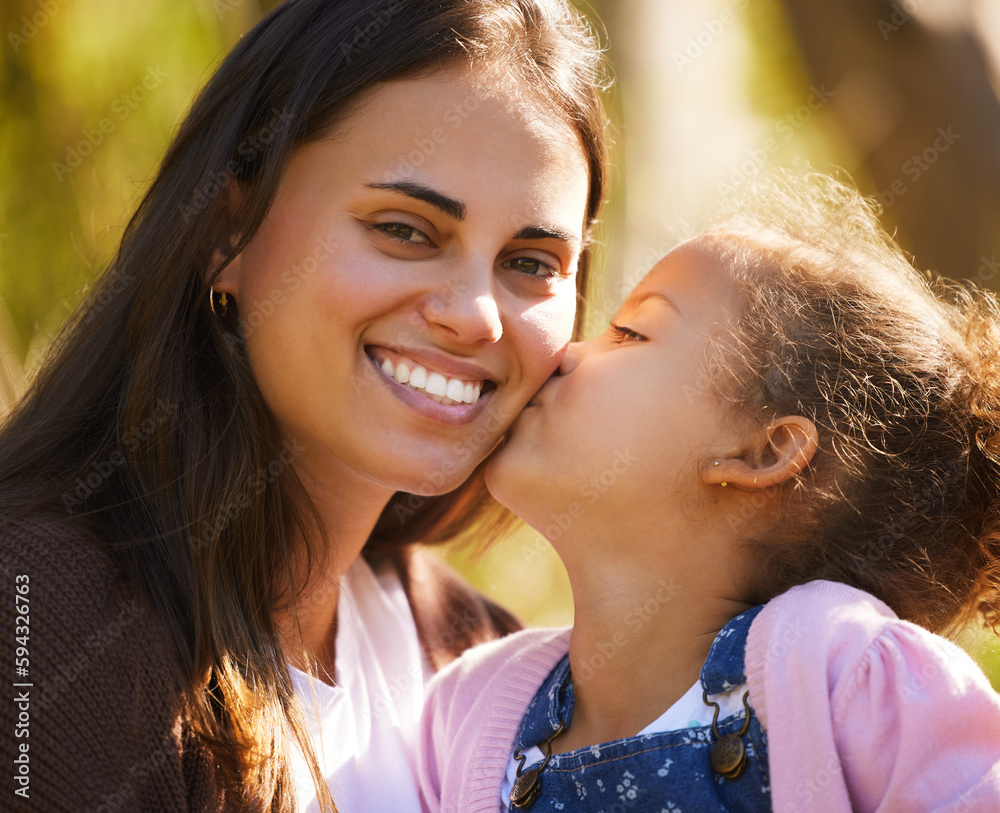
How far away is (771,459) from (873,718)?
567mm

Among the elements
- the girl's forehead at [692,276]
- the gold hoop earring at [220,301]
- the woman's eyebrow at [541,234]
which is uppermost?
the woman's eyebrow at [541,234]

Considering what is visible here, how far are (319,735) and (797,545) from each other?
1097 mm

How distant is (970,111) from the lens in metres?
2.92

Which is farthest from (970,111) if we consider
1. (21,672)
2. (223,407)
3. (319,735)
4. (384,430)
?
(21,672)

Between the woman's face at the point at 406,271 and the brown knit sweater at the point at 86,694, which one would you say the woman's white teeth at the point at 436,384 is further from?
the brown knit sweater at the point at 86,694

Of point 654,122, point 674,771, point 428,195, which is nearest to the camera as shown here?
point 674,771

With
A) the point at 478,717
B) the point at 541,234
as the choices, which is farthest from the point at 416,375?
the point at 478,717

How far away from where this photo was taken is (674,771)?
5.46 feet

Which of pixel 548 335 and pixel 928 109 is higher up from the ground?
pixel 928 109

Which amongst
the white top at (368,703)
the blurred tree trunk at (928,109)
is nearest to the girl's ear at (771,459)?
the white top at (368,703)

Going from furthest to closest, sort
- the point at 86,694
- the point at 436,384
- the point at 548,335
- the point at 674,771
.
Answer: the point at 548,335 → the point at 436,384 → the point at 674,771 → the point at 86,694

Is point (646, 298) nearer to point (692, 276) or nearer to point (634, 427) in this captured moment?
point (692, 276)

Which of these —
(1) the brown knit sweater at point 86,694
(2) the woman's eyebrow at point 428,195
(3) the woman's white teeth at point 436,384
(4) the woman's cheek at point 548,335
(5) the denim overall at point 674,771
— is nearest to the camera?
(1) the brown knit sweater at point 86,694

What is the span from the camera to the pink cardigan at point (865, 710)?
1.46 metres
